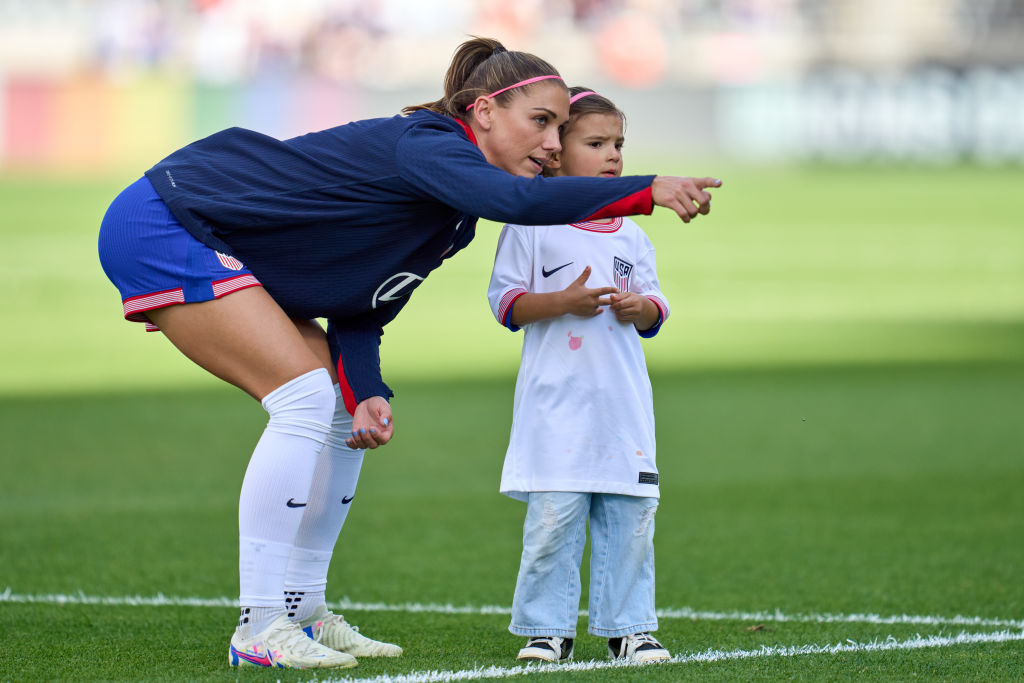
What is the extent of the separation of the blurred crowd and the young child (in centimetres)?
2878

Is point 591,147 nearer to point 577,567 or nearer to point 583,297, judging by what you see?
point 583,297

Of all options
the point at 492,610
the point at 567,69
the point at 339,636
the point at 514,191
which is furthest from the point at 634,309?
the point at 567,69

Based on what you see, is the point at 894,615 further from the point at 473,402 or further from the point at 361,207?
the point at 473,402

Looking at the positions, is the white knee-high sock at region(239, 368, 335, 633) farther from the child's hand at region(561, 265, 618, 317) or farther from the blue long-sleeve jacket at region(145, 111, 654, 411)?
the child's hand at region(561, 265, 618, 317)

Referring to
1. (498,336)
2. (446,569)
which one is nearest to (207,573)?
(446,569)

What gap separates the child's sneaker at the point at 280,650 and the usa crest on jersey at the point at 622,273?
1.26 meters

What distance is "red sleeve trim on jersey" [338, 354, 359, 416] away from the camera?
157 inches

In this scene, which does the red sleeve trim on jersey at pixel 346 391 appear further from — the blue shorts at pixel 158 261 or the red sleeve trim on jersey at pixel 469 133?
the red sleeve trim on jersey at pixel 469 133

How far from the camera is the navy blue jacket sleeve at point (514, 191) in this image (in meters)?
3.30

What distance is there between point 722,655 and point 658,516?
3.00m

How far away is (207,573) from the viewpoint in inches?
213

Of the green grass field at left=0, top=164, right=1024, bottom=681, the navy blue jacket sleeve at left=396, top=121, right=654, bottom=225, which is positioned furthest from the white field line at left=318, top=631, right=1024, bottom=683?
the navy blue jacket sleeve at left=396, top=121, right=654, bottom=225

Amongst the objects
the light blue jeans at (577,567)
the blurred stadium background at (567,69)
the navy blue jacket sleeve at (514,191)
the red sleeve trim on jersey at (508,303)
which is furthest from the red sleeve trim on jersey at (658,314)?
the blurred stadium background at (567,69)

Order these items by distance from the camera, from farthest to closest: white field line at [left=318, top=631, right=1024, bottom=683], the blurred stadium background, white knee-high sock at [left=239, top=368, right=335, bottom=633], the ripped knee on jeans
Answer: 1. the blurred stadium background
2. the ripped knee on jeans
3. white knee-high sock at [left=239, top=368, right=335, bottom=633]
4. white field line at [left=318, top=631, right=1024, bottom=683]
